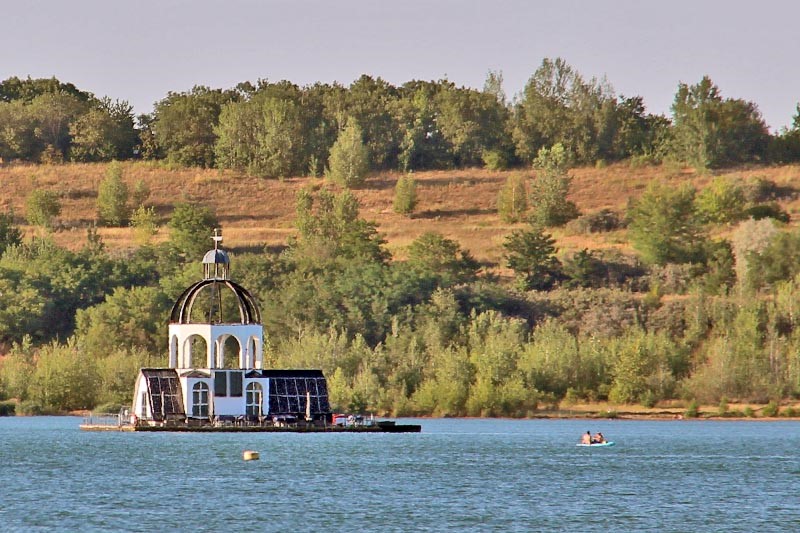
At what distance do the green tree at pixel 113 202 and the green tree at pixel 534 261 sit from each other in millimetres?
42154

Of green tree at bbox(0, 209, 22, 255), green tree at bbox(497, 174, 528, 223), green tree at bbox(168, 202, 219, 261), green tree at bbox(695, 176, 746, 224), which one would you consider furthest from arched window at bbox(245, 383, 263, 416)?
green tree at bbox(497, 174, 528, 223)

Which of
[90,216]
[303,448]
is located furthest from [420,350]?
[90,216]

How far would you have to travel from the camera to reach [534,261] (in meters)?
160

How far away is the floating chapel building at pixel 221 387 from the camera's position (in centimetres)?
11362

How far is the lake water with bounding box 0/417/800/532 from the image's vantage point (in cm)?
6812

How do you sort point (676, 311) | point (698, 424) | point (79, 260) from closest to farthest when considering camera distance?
1. point (698, 424)
2. point (676, 311)
3. point (79, 260)

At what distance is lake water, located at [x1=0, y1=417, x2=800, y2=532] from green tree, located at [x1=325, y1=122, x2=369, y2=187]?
74585 millimetres

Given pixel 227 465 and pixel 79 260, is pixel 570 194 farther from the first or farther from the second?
pixel 227 465

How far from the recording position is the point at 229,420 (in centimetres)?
11412

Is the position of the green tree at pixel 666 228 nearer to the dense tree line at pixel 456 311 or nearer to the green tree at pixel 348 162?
the dense tree line at pixel 456 311

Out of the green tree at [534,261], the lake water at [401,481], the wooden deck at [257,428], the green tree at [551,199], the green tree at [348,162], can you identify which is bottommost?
the lake water at [401,481]

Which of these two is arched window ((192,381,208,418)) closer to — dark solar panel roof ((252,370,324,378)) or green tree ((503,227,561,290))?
dark solar panel roof ((252,370,324,378))

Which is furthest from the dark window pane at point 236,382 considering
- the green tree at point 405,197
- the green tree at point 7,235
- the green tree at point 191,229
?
the green tree at point 405,197

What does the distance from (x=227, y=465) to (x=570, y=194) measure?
10359 centimetres
